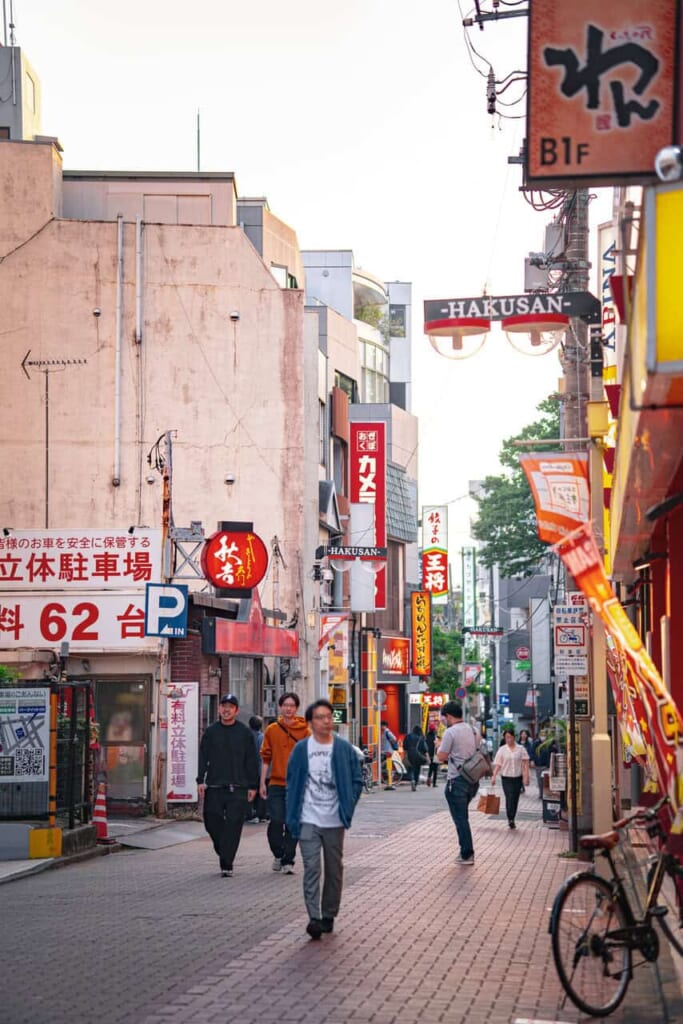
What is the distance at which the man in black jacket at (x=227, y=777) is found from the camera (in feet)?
Result: 58.2

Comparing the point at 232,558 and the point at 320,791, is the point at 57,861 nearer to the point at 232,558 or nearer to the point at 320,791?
the point at 320,791

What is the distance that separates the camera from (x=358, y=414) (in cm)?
5872

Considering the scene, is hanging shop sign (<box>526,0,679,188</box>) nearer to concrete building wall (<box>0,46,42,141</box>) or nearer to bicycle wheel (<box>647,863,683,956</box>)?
bicycle wheel (<box>647,863,683,956</box>)

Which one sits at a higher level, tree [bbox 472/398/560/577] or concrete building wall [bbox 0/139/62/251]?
concrete building wall [bbox 0/139/62/251]

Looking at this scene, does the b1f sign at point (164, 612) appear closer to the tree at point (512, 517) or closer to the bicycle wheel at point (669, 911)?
the bicycle wheel at point (669, 911)

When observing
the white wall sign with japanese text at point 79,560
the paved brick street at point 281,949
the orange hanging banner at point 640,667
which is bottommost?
the paved brick street at point 281,949

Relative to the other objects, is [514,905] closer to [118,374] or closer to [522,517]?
[118,374]

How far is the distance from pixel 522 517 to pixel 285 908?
157ft

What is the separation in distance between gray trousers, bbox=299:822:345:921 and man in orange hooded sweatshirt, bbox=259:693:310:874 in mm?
4689

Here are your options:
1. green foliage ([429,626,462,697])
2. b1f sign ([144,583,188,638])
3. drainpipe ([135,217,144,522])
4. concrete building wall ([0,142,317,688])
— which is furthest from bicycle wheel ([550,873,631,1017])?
green foliage ([429,626,462,697])

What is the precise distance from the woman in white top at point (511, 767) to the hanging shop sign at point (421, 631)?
3429cm

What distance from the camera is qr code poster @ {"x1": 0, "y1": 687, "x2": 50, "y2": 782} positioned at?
20328mm

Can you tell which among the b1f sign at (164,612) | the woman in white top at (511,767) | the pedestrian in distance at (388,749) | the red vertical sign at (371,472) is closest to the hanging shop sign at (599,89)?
the b1f sign at (164,612)

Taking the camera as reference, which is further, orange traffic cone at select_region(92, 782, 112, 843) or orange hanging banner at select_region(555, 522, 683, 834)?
orange traffic cone at select_region(92, 782, 112, 843)
